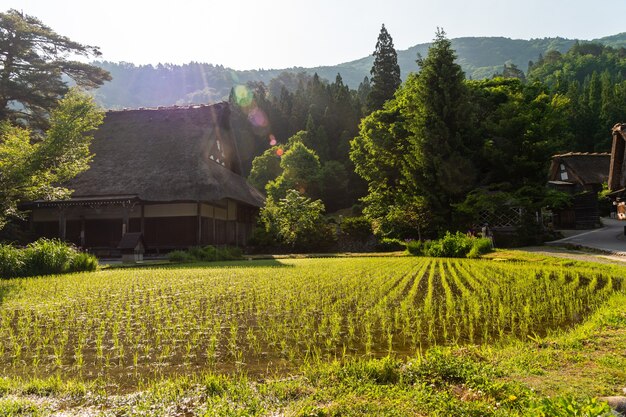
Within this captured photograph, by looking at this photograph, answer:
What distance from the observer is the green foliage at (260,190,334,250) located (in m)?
26.0

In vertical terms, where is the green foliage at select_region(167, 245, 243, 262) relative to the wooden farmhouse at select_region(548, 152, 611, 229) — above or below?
below

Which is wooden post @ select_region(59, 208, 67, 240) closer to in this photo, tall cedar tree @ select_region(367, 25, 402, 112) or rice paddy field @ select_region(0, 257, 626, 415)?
rice paddy field @ select_region(0, 257, 626, 415)

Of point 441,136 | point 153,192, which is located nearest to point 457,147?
point 441,136

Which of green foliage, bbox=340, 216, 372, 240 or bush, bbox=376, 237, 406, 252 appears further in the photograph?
green foliage, bbox=340, 216, 372, 240

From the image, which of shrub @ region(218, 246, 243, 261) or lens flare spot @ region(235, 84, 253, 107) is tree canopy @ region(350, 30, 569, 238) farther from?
lens flare spot @ region(235, 84, 253, 107)

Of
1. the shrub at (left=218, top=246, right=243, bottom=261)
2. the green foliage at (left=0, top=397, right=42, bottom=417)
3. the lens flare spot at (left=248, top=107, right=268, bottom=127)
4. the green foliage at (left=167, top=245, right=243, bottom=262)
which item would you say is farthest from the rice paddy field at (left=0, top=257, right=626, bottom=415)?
the lens flare spot at (left=248, top=107, right=268, bottom=127)

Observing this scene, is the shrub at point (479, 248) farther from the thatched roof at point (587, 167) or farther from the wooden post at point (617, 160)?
the thatched roof at point (587, 167)

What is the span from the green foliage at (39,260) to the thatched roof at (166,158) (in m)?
7.72

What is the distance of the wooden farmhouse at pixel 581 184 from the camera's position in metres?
31.3

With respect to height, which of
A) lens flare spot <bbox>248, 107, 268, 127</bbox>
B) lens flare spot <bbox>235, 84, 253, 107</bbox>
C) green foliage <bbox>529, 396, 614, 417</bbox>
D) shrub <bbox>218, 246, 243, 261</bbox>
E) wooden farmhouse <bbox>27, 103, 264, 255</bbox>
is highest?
lens flare spot <bbox>235, 84, 253, 107</bbox>

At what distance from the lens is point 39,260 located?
13.3m

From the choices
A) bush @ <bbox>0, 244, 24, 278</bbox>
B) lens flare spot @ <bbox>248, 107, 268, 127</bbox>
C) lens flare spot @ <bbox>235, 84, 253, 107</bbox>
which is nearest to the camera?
bush @ <bbox>0, 244, 24, 278</bbox>

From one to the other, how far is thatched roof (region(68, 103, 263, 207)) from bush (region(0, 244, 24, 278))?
8966mm

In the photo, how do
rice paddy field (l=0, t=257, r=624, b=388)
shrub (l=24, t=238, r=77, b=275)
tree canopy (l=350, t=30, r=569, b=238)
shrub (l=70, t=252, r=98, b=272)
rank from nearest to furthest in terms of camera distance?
rice paddy field (l=0, t=257, r=624, b=388)
shrub (l=24, t=238, r=77, b=275)
shrub (l=70, t=252, r=98, b=272)
tree canopy (l=350, t=30, r=569, b=238)
